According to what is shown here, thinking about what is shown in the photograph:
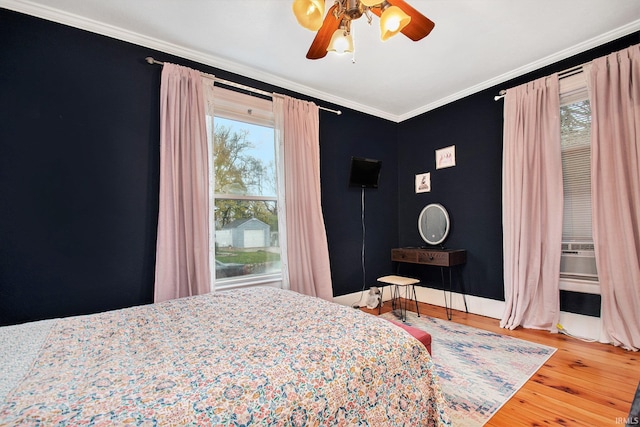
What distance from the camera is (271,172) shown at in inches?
121

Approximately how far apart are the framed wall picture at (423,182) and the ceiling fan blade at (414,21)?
2.33 m

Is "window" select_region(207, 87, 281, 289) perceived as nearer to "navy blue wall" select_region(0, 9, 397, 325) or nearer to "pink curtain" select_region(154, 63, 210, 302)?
"pink curtain" select_region(154, 63, 210, 302)

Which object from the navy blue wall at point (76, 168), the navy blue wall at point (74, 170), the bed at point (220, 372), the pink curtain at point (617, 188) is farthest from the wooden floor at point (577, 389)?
the navy blue wall at point (74, 170)

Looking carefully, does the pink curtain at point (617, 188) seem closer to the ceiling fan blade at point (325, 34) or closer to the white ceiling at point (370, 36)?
the white ceiling at point (370, 36)

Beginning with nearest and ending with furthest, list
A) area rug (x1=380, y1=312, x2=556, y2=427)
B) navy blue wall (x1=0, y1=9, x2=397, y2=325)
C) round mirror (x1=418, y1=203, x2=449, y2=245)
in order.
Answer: area rug (x1=380, y1=312, x2=556, y2=427), navy blue wall (x1=0, y1=9, x2=397, y2=325), round mirror (x1=418, y1=203, x2=449, y2=245)

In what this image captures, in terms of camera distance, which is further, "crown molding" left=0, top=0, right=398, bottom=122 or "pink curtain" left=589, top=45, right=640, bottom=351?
"pink curtain" left=589, top=45, right=640, bottom=351

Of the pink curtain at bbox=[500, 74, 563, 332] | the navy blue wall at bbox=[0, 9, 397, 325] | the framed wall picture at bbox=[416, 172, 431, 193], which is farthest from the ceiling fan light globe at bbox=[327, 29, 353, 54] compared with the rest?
the framed wall picture at bbox=[416, 172, 431, 193]

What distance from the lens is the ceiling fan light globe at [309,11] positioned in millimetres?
1433

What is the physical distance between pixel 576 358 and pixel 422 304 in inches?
68.6

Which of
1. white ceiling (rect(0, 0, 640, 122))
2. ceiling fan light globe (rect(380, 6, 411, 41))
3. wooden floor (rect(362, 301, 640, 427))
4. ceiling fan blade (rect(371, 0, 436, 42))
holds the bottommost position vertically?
wooden floor (rect(362, 301, 640, 427))

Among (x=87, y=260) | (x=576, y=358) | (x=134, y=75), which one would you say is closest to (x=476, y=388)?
(x=576, y=358)

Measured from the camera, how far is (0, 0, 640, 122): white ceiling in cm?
202

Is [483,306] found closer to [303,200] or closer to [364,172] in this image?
[364,172]

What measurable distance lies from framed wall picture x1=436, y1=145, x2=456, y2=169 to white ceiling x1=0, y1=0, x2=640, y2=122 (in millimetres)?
759
